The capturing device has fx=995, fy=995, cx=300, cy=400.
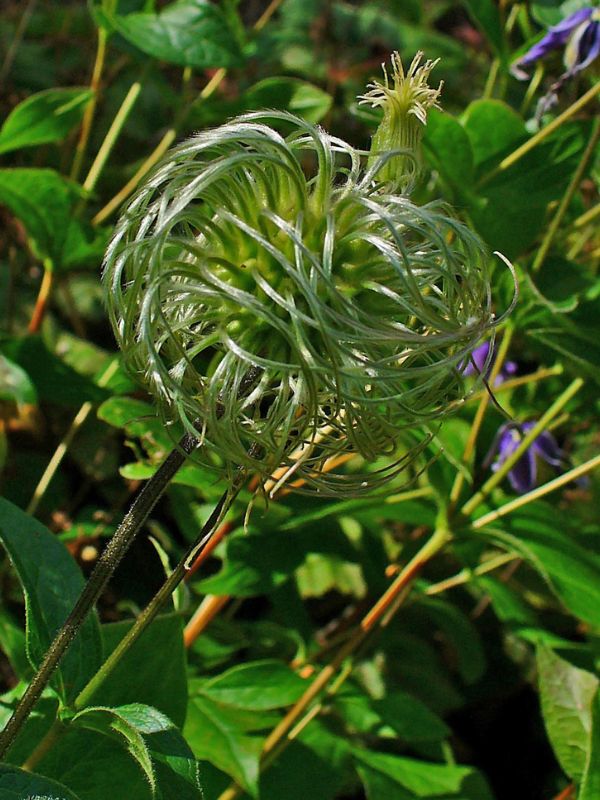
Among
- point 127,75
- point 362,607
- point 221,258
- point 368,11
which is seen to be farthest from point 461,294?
point 368,11

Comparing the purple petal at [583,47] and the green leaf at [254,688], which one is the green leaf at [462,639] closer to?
the green leaf at [254,688]

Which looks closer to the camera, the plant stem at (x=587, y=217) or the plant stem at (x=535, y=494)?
the plant stem at (x=535, y=494)

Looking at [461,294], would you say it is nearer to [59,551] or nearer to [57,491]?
[59,551]

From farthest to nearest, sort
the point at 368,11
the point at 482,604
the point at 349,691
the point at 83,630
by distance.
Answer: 1. the point at 368,11
2. the point at 482,604
3. the point at 349,691
4. the point at 83,630

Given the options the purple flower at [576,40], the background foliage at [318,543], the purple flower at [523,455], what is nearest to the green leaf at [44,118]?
the background foliage at [318,543]

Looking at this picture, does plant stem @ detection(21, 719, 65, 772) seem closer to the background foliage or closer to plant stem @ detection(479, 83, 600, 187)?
the background foliage

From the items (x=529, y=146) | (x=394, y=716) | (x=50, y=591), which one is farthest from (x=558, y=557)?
(x=50, y=591)
